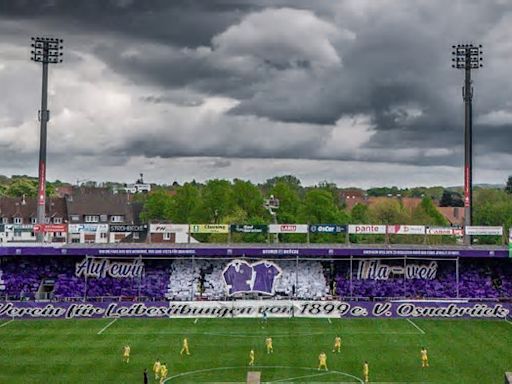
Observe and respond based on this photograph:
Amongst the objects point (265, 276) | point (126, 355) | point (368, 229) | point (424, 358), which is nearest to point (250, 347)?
point (126, 355)

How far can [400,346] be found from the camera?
47.9 meters

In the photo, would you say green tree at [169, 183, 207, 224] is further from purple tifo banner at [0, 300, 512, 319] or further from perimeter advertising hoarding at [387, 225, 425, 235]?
purple tifo banner at [0, 300, 512, 319]

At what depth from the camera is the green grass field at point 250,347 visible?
132 feet

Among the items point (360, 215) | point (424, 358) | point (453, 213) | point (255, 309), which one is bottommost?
point (424, 358)

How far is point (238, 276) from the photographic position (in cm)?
6638

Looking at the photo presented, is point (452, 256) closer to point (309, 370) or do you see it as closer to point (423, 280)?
point (423, 280)

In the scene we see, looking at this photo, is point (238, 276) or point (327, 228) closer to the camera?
point (238, 276)

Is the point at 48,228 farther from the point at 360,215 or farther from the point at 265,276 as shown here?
the point at 360,215

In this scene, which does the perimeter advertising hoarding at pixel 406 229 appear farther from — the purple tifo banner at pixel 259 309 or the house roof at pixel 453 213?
the house roof at pixel 453 213

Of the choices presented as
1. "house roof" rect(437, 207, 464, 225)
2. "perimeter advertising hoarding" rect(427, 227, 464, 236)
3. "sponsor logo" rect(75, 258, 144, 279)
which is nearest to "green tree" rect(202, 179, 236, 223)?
"sponsor logo" rect(75, 258, 144, 279)

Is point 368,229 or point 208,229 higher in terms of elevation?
point 368,229

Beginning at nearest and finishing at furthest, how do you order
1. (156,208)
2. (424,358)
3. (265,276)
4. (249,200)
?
(424,358)
(265,276)
(249,200)
(156,208)

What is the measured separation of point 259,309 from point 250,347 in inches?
429

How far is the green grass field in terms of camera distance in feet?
132
